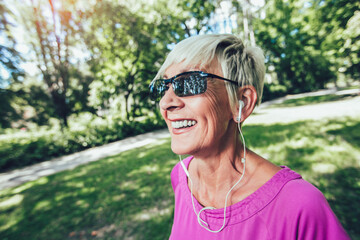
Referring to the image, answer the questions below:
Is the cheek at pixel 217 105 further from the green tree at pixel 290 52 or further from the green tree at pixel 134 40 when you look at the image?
the green tree at pixel 290 52

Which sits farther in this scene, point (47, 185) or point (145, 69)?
point (145, 69)

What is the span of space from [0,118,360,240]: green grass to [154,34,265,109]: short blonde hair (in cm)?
304

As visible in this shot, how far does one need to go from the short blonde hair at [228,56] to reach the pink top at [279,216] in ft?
2.02

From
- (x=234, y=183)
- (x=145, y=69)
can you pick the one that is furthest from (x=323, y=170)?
(x=145, y=69)

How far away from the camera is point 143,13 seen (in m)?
15.5

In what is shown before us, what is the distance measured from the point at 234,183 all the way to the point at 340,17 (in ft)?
50.7

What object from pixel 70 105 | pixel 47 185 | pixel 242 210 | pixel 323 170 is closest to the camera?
pixel 242 210

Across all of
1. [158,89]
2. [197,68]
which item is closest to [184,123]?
[197,68]

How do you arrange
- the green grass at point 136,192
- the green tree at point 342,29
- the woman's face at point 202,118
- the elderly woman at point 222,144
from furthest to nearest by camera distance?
the green tree at point 342,29
the green grass at point 136,192
the woman's face at point 202,118
the elderly woman at point 222,144

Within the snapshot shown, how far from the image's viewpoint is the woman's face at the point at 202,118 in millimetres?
1244

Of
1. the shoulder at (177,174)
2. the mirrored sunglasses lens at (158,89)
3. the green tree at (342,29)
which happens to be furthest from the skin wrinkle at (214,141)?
the green tree at (342,29)

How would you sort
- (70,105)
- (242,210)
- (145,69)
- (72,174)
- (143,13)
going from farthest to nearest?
(70,105)
(145,69)
(143,13)
(72,174)
(242,210)

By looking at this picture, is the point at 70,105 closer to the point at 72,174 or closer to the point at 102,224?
the point at 72,174

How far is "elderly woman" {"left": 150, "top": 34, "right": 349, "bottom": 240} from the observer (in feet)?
3.45
